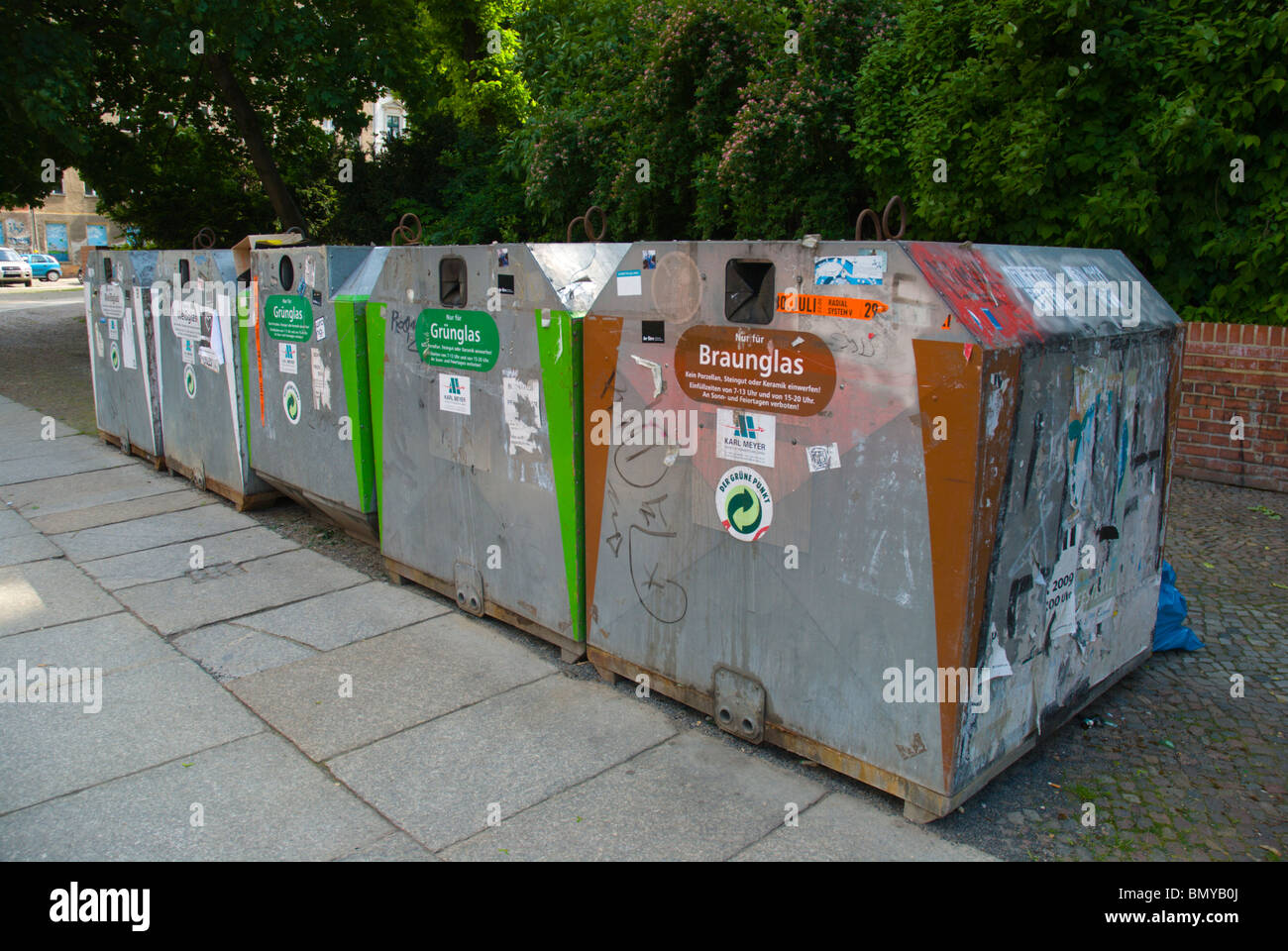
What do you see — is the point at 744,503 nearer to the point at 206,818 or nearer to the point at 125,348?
the point at 206,818

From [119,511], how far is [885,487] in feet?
20.3

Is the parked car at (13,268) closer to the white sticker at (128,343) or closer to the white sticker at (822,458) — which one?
the white sticker at (128,343)

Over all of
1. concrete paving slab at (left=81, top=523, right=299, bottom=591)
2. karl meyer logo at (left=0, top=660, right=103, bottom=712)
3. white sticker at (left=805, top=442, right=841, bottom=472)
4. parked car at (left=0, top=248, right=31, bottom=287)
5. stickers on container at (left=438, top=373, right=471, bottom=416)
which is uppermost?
parked car at (left=0, top=248, right=31, bottom=287)

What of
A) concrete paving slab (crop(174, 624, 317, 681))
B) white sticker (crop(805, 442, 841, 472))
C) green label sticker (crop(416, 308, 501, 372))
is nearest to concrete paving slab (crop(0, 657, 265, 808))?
concrete paving slab (crop(174, 624, 317, 681))

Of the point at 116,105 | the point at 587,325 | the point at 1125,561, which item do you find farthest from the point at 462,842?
the point at 116,105

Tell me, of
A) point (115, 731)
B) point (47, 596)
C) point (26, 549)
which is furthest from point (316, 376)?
point (115, 731)

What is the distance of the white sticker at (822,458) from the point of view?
10.0 ft

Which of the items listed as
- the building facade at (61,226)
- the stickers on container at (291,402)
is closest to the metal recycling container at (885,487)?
the stickers on container at (291,402)

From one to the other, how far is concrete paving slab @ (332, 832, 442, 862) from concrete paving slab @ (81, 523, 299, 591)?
3.28 meters

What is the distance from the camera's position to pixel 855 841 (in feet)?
9.71

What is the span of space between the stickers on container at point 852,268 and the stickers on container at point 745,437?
1.67ft

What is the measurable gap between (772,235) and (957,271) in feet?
22.9

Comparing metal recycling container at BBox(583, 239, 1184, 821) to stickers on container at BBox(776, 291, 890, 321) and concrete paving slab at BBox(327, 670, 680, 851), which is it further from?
concrete paving slab at BBox(327, 670, 680, 851)

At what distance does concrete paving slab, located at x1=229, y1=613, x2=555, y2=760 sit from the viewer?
12.4ft
